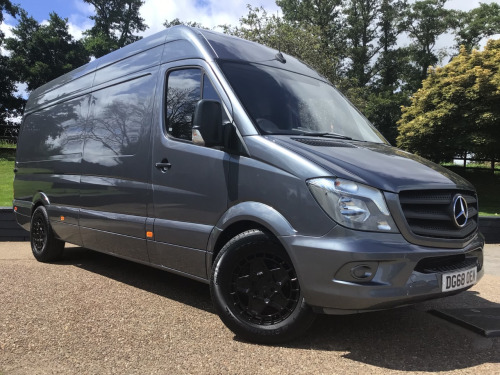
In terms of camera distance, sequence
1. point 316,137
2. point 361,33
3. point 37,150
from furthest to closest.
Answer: point 361,33, point 37,150, point 316,137

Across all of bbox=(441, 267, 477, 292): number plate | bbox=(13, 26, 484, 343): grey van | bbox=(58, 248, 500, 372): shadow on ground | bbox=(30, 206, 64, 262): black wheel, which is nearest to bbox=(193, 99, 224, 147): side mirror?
bbox=(13, 26, 484, 343): grey van

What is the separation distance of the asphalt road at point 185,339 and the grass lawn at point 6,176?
746 centimetres

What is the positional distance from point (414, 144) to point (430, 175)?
54.4 ft

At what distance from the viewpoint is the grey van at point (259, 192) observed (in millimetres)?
3000

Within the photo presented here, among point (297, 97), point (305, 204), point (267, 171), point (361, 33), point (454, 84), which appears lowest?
point (305, 204)

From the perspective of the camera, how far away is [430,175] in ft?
11.1

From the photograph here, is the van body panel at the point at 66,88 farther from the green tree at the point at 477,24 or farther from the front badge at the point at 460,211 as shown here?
the green tree at the point at 477,24

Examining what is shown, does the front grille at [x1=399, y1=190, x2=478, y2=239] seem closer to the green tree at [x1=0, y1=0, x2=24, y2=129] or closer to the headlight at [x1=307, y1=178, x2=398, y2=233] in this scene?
the headlight at [x1=307, y1=178, x2=398, y2=233]

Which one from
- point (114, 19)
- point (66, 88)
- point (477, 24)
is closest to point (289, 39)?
point (66, 88)

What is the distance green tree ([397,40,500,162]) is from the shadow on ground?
13964 mm

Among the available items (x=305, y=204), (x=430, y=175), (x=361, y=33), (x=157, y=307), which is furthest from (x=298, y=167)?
(x=361, y=33)

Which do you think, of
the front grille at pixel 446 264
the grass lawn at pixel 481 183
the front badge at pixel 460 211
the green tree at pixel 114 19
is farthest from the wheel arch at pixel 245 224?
the green tree at pixel 114 19

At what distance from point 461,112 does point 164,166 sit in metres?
16.6

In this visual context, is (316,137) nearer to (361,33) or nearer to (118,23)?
(361,33)
